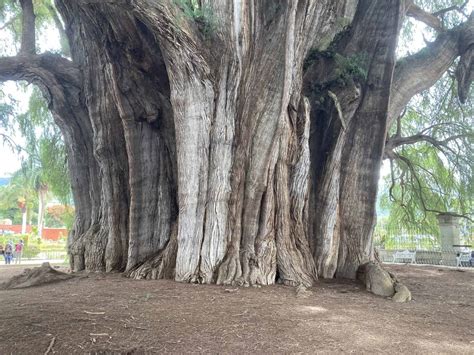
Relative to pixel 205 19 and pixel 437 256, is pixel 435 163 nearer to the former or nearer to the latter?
pixel 437 256

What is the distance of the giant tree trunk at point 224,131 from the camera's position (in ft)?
18.3

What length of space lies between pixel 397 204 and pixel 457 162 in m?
2.59

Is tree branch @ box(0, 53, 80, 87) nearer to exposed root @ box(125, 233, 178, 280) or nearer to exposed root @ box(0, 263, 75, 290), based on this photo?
exposed root @ box(0, 263, 75, 290)

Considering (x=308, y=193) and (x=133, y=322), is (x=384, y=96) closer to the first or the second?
(x=308, y=193)

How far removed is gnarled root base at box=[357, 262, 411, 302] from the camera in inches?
204

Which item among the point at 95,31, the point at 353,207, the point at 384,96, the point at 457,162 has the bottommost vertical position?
the point at 353,207

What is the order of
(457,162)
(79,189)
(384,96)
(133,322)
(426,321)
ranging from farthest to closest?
(457,162)
(79,189)
(384,96)
(426,321)
(133,322)

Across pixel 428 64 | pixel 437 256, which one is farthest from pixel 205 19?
pixel 437 256

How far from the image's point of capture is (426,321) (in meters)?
3.98

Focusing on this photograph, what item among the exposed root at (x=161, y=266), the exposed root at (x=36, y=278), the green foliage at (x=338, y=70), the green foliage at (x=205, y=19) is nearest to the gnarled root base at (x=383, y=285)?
the exposed root at (x=161, y=266)

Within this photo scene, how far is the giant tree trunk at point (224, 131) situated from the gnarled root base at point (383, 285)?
0.79 metres

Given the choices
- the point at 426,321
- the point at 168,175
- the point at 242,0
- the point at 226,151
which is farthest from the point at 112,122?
the point at 426,321

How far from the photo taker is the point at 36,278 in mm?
5879

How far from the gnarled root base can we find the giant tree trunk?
0.79 meters
